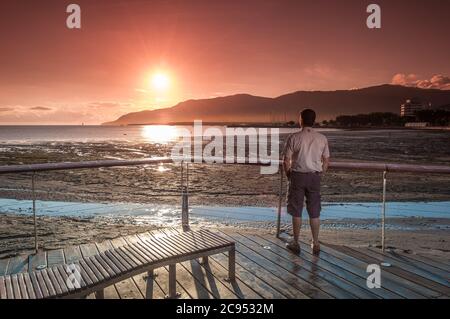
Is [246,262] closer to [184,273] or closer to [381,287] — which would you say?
[184,273]

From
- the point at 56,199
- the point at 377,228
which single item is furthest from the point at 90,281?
the point at 56,199

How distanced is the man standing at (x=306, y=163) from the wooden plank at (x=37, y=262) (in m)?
3.08

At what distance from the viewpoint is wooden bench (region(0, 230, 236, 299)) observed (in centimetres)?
259

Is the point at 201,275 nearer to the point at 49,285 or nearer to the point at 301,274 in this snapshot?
the point at 301,274

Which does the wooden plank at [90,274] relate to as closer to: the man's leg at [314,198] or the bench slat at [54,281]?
the bench slat at [54,281]

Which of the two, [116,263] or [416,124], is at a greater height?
[416,124]

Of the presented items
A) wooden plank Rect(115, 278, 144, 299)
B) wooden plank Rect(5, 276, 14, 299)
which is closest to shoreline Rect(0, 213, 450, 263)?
wooden plank Rect(115, 278, 144, 299)

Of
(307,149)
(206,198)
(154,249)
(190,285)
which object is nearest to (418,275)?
(307,149)

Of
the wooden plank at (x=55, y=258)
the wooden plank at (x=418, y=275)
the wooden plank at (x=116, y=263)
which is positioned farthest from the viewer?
the wooden plank at (x=55, y=258)

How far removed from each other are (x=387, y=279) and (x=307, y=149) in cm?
167

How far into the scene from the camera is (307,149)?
4270 millimetres

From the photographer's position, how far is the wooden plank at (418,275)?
3.57 m

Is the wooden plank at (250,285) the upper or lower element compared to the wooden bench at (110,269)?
lower

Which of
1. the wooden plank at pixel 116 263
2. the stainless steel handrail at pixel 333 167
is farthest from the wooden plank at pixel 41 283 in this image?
the stainless steel handrail at pixel 333 167
